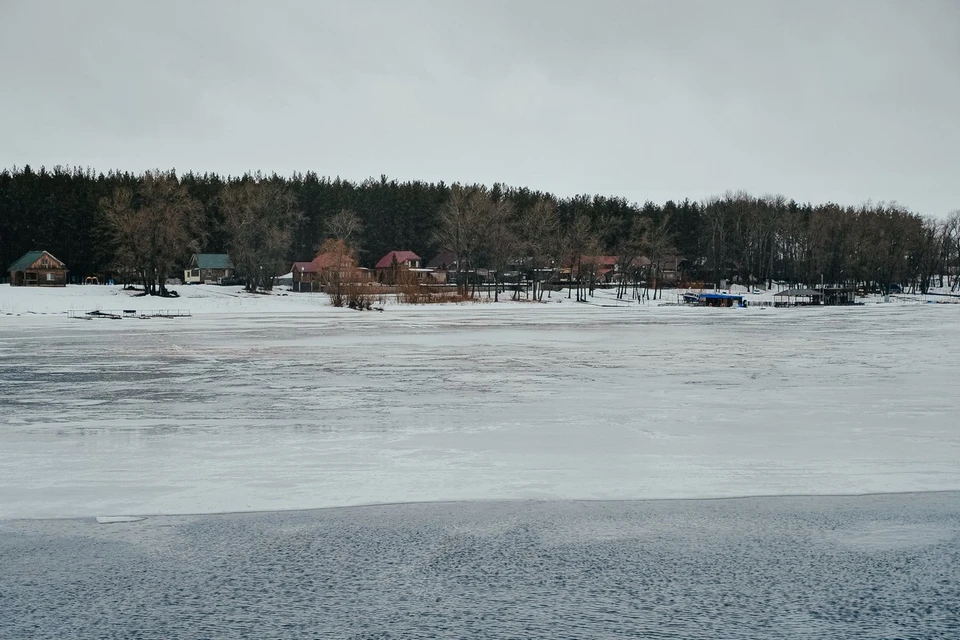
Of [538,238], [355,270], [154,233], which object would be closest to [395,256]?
[538,238]

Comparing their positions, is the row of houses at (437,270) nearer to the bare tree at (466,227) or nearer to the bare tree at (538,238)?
the bare tree at (538,238)

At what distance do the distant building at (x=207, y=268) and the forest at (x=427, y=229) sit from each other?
8.19ft

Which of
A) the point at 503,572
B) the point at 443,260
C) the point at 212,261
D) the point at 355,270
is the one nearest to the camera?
the point at 503,572

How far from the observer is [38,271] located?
98625 mm

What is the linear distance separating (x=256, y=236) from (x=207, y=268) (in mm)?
28646

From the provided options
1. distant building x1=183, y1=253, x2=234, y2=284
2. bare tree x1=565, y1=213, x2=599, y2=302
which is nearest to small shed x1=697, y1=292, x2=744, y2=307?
bare tree x1=565, y1=213, x2=599, y2=302

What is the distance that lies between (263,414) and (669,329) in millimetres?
34803

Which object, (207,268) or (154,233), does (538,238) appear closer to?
(154,233)

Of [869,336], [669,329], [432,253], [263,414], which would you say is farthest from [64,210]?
[263,414]

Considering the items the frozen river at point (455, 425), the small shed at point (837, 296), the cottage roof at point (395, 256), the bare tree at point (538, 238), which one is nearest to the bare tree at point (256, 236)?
the bare tree at point (538, 238)

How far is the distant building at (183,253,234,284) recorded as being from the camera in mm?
118438

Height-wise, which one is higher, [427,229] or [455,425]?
[427,229]

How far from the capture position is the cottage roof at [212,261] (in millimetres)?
118500

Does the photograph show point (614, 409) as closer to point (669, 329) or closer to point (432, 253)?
point (669, 329)
